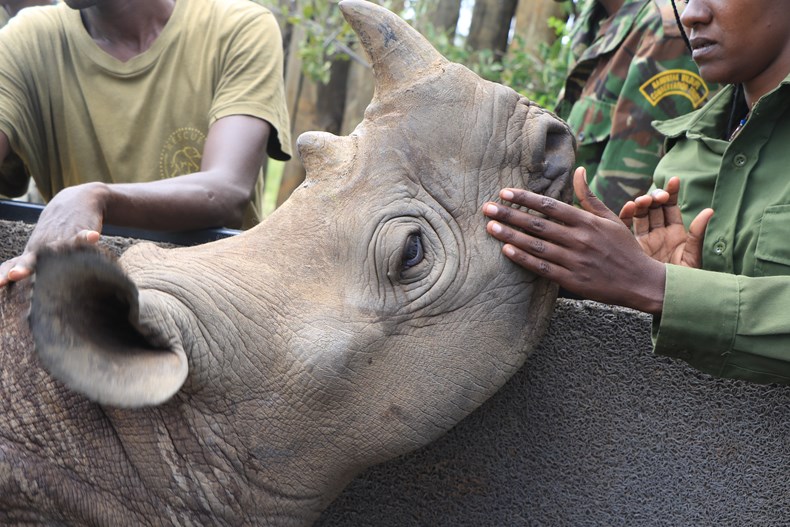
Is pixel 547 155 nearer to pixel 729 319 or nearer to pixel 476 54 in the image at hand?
pixel 729 319

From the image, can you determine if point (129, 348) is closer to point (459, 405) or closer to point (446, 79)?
point (459, 405)

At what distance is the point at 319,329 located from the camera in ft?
5.83

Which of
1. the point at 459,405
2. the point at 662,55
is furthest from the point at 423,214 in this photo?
the point at 662,55

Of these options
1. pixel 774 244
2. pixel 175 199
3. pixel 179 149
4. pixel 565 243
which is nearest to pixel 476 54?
pixel 179 149

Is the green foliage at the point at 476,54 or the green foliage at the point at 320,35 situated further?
the green foliage at the point at 320,35

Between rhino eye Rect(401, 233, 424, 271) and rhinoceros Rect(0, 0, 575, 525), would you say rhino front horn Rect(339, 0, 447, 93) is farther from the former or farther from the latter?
rhino eye Rect(401, 233, 424, 271)

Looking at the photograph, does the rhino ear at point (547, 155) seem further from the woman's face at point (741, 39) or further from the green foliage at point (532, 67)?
the green foliage at point (532, 67)

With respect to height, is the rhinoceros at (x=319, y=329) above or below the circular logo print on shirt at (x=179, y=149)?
above

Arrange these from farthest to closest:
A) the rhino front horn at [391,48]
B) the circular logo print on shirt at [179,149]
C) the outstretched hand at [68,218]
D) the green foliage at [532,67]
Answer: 1. the green foliage at [532,67]
2. the circular logo print on shirt at [179,149]
3. the outstretched hand at [68,218]
4. the rhino front horn at [391,48]

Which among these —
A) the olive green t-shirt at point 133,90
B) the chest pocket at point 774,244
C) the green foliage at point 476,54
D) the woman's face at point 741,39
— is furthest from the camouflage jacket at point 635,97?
the green foliage at point 476,54

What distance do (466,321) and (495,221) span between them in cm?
22

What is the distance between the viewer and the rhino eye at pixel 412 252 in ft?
6.14

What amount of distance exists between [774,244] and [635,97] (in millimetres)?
1587

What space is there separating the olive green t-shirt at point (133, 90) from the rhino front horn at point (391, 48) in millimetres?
1588
